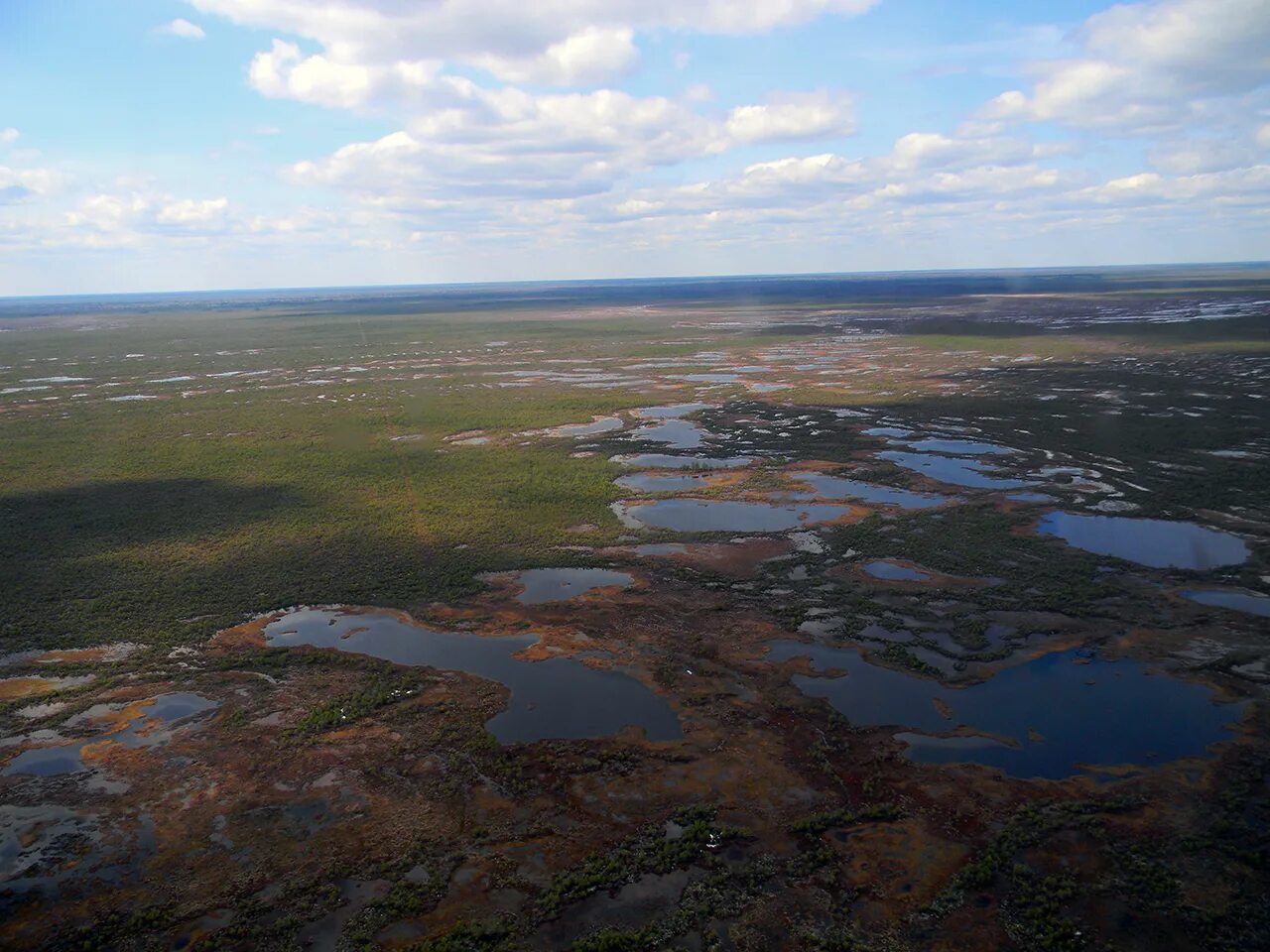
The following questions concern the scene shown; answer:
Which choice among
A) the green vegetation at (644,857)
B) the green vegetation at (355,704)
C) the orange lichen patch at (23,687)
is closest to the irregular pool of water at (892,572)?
the green vegetation at (644,857)

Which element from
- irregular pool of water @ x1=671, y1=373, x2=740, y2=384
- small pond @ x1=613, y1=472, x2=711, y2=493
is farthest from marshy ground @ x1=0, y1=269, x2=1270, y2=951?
irregular pool of water @ x1=671, y1=373, x2=740, y2=384

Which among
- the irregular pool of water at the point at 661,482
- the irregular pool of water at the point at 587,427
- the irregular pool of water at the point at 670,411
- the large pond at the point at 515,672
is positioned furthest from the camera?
the irregular pool of water at the point at 670,411

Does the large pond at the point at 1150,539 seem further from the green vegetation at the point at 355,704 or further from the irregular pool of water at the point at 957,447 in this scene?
the green vegetation at the point at 355,704

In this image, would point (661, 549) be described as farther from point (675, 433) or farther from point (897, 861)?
point (675, 433)

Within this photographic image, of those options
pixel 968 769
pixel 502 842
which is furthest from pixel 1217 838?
pixel 502 842

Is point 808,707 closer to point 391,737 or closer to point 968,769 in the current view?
point 968,769

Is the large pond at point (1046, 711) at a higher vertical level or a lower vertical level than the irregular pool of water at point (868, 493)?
lower

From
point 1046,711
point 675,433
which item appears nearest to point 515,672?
point 1046,711
